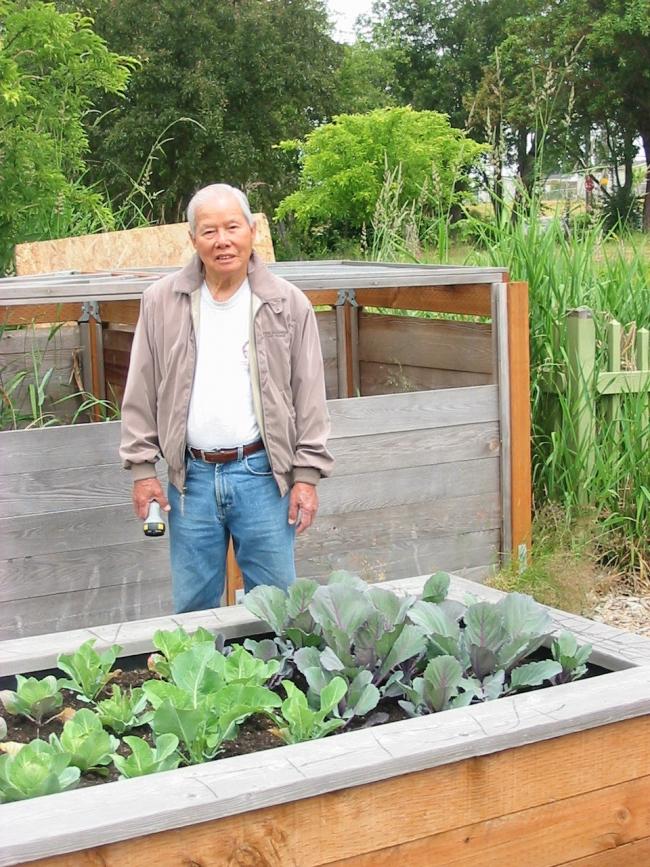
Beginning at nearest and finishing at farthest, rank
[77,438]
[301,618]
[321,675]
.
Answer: [321,675]
[301,618]
[77,438]

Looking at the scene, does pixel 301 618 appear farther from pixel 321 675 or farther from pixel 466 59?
pixel 466 59

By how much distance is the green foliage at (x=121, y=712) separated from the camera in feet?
7.22

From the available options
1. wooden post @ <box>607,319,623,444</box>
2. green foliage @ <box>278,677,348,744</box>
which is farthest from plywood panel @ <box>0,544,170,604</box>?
wooden post @ <box>607,319,623,444</box>

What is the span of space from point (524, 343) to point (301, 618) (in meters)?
2.71

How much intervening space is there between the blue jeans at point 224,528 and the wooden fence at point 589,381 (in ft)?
7.62

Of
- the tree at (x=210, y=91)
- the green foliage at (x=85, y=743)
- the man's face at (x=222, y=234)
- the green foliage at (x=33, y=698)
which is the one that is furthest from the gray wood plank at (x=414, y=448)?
the tree at (x=210, y=91)

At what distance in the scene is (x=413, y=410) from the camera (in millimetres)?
4730

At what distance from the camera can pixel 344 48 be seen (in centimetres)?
3108

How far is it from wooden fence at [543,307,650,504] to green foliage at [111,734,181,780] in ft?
11.9

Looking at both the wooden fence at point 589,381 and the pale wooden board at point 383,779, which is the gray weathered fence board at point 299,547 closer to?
the wooden fence at point 589,381

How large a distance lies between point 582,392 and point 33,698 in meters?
3.55

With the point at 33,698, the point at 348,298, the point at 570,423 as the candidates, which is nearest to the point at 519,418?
the point at 570,423

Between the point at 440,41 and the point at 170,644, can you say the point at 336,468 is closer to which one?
the point at 170,644

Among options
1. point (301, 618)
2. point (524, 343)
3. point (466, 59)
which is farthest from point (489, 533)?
point (466, 59)
